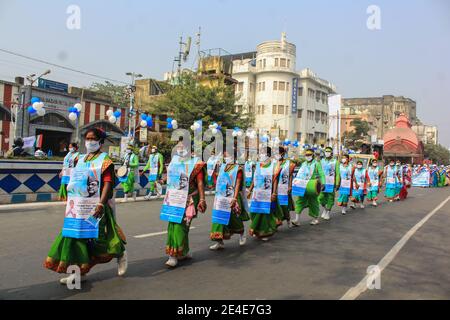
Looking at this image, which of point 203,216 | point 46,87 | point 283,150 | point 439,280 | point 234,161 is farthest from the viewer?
point 46,87

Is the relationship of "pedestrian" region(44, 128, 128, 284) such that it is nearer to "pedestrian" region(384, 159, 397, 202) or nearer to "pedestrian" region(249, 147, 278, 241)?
"pedestrian" region(249, 147, 278, 241)

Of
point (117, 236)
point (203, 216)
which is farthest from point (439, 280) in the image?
point (203, 216)

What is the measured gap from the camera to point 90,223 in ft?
15.0

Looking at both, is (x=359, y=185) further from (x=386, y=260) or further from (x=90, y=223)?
(x=90, y=223)

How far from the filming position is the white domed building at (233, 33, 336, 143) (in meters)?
49.5

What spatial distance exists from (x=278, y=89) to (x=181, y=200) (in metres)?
45.4

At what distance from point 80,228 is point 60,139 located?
25.0m

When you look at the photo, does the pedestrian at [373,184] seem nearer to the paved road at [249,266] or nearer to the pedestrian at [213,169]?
the paved road at [249,266]

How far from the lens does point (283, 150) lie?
844 centimetres

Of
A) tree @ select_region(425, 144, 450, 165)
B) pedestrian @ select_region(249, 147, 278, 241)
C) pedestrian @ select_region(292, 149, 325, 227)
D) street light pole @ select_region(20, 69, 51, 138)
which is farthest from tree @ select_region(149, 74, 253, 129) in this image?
tree @ select_region(425, 144, 450, 165)

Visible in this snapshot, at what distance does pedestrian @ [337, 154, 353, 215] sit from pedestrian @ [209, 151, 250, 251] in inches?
251

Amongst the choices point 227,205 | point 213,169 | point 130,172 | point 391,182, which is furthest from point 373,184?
A: point 227,205

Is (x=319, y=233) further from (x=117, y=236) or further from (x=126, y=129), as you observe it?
(x=126, y=129)
